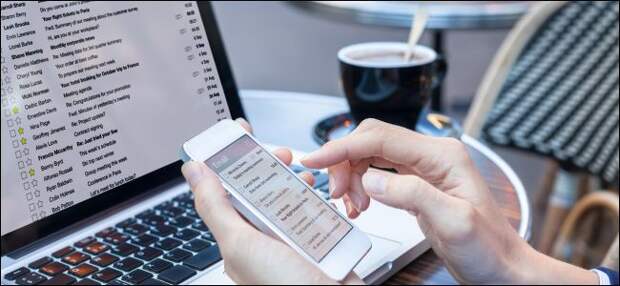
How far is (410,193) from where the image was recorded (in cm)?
42

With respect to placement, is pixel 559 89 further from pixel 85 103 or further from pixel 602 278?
pixel 85 103

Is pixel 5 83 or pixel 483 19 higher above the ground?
pixel 5 83

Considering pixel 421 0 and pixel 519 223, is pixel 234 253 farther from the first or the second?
pixel 421 0

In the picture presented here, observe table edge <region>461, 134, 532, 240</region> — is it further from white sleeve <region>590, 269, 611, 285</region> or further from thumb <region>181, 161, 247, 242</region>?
thumb <region>181, 161, 247, 242</region>

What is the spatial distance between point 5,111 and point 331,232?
0.82 ft

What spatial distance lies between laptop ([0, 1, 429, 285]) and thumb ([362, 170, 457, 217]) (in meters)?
0.13

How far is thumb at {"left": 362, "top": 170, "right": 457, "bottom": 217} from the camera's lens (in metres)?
0.42

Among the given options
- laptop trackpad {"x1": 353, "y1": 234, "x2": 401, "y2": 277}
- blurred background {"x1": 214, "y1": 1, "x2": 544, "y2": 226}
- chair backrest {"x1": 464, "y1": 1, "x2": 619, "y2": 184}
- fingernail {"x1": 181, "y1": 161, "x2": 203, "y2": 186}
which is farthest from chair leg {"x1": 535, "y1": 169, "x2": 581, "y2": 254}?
fingernail {"x1": 181, "y1": 161, "x2": 203, "y2": 186}

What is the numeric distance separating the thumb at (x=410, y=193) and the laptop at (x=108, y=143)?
13 cm

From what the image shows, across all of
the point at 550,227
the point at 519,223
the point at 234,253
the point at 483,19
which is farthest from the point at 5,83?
the point at 550,227

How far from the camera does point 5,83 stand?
1.69 ft

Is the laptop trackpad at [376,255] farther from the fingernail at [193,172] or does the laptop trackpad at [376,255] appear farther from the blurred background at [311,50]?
the blurred background at [311,50]

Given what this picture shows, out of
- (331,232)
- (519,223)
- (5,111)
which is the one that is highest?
(5,111)

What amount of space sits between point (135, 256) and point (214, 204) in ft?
0.70
